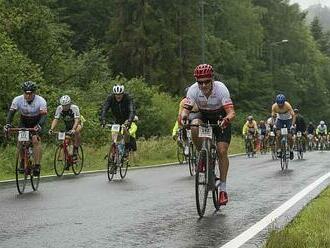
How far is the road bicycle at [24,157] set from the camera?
37.3ft

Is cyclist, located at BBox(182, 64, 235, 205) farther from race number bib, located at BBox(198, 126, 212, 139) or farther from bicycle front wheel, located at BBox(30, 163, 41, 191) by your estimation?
bicycle front wheel, located at BBox(30, 163, 41, 191)

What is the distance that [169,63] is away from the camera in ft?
174

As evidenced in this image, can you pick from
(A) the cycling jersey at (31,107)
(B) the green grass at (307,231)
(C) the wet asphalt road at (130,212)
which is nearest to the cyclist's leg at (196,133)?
(C) the wet asphalt road at (130,212)

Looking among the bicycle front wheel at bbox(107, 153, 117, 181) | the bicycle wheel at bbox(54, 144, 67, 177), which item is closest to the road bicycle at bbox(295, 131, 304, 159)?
the bicycle wheel at bbox(54, 144, 67, 177)

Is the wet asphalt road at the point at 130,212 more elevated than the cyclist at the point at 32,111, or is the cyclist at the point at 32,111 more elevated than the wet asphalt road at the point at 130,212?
the cyclist at the point at 32,111

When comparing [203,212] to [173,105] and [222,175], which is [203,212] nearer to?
[222,175]

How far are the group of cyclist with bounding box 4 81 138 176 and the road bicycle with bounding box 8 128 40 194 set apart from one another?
0.07 meters

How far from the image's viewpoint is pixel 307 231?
23.2 ft

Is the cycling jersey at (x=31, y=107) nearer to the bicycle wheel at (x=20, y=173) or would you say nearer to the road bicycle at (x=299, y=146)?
the bicycle wheel at (x=20, y=173)

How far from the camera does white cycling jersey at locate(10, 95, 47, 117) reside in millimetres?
11953

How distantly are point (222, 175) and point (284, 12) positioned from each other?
277ft

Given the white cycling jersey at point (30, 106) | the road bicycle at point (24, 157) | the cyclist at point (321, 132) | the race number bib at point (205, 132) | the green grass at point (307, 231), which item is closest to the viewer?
the green grass at point (307, 231)

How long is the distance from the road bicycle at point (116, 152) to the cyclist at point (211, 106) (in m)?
5.21

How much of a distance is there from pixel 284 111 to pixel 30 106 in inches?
336
